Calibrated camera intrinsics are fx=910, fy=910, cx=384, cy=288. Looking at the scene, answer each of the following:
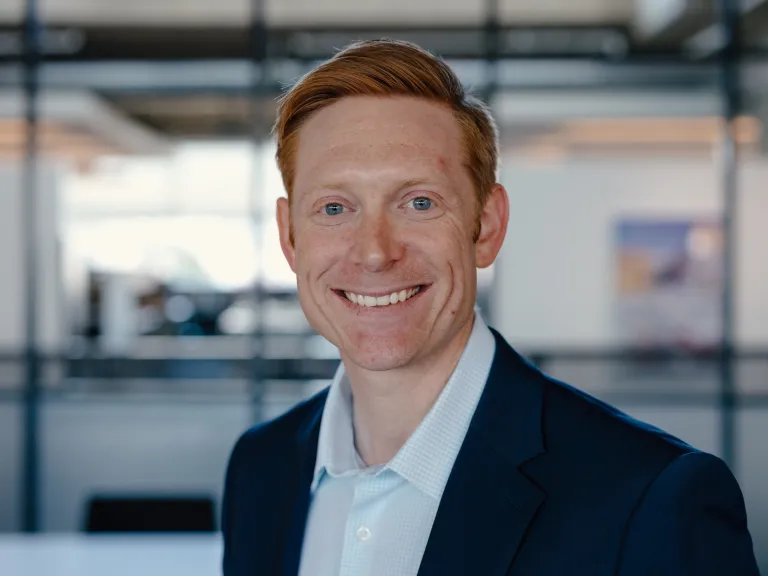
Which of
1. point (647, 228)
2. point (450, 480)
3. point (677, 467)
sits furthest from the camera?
point (647, 228)

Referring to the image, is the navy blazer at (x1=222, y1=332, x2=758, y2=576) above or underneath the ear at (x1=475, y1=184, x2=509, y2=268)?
underneath

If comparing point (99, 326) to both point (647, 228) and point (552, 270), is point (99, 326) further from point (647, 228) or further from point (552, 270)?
point (647, 228)

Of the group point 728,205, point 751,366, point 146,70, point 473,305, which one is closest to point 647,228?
point 728,205

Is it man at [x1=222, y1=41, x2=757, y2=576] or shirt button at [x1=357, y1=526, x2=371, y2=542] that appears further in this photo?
shirt button at [x1=357, y1=526, x2=371, y2=542]

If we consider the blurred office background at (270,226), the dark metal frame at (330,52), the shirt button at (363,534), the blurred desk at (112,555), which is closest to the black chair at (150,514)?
the blurred desk at (112,555)

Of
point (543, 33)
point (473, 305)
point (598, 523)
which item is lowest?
point (598, 523)

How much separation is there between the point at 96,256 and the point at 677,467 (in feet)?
17.6

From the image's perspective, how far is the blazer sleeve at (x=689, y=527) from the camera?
42.1 inches

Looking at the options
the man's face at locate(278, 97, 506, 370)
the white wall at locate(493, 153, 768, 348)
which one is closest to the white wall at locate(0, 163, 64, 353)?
the white wall at locate(493, 153, 768, 348)

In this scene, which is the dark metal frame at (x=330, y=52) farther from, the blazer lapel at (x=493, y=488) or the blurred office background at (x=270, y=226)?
the blazer lapel at (x=493, y=488)

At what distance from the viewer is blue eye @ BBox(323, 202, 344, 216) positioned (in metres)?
1.30

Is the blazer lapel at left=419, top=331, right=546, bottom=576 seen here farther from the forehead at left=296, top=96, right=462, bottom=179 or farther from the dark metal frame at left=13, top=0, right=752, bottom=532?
the dark metal frame at left=13, top=0, right=752, bottom=532

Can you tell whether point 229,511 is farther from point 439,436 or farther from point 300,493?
point 439,436

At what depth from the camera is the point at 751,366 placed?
19.4 ft
